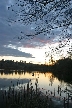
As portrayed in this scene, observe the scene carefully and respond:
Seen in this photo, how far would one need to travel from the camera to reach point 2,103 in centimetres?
2077

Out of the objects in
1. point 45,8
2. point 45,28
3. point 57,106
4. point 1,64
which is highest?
point 1,64

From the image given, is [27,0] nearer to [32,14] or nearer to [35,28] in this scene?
[32,14]

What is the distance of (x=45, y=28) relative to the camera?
529cm

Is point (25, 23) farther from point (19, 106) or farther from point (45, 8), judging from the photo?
point (19, 106)

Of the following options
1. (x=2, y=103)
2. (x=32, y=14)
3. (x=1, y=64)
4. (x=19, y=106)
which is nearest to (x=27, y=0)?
(x=32, y=14)

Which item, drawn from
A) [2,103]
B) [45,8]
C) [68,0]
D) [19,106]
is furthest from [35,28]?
[2,103]

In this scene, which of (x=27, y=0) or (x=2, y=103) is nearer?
(x=27, y=0)

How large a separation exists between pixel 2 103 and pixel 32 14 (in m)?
17.2

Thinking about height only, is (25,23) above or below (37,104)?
above

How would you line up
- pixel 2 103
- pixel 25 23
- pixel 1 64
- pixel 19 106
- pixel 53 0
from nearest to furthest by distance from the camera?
pixel 53 0 → pixel 25 23 → pixel 19 106 → pixel 2 103 → pixel 1 64

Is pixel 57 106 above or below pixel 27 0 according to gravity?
below

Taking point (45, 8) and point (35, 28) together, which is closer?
point (45, 8)

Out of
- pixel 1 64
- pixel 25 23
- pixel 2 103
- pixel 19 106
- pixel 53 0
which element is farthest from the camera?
pixel 1 64

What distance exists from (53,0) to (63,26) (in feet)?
2.65
